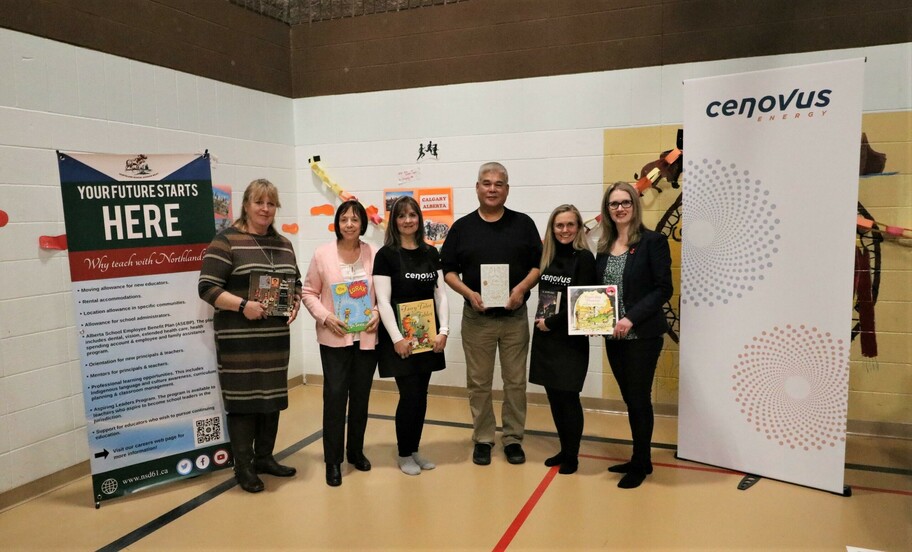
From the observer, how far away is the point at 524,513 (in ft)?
9.57

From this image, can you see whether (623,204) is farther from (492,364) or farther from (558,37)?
(558,37)

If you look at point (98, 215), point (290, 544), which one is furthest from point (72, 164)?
point (290, 544)

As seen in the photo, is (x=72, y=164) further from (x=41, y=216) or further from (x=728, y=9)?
(x=728, y=9)

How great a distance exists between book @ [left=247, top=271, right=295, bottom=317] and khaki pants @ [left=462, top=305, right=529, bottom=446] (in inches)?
39.3

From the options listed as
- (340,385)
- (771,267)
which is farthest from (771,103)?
(340,385)

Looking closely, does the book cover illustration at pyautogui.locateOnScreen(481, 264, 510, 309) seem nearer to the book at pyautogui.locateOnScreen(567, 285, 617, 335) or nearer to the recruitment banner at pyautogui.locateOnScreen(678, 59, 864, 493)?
the book at pyautogui.locateOnScreen(567, 285, 617, 335)

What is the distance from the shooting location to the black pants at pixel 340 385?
127 inches

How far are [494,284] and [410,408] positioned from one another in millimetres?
817

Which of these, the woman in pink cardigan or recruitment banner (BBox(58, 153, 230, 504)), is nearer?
recruitment banner (BBox(58, 153, 230, 504))

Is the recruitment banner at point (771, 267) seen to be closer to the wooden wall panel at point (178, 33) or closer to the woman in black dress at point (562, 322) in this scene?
the woman in black dress at point (562, 322)

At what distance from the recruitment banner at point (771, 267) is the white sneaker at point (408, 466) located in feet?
4.99

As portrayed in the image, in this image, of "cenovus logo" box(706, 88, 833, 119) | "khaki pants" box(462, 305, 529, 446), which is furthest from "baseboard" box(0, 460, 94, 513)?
"cenovus logo" box(706, 88, 833, 119)

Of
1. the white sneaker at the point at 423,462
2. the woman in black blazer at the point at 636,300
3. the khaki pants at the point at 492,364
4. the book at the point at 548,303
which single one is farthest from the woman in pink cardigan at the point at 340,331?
the woman in black blazer at the point at 636,300

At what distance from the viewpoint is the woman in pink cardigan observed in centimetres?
319
